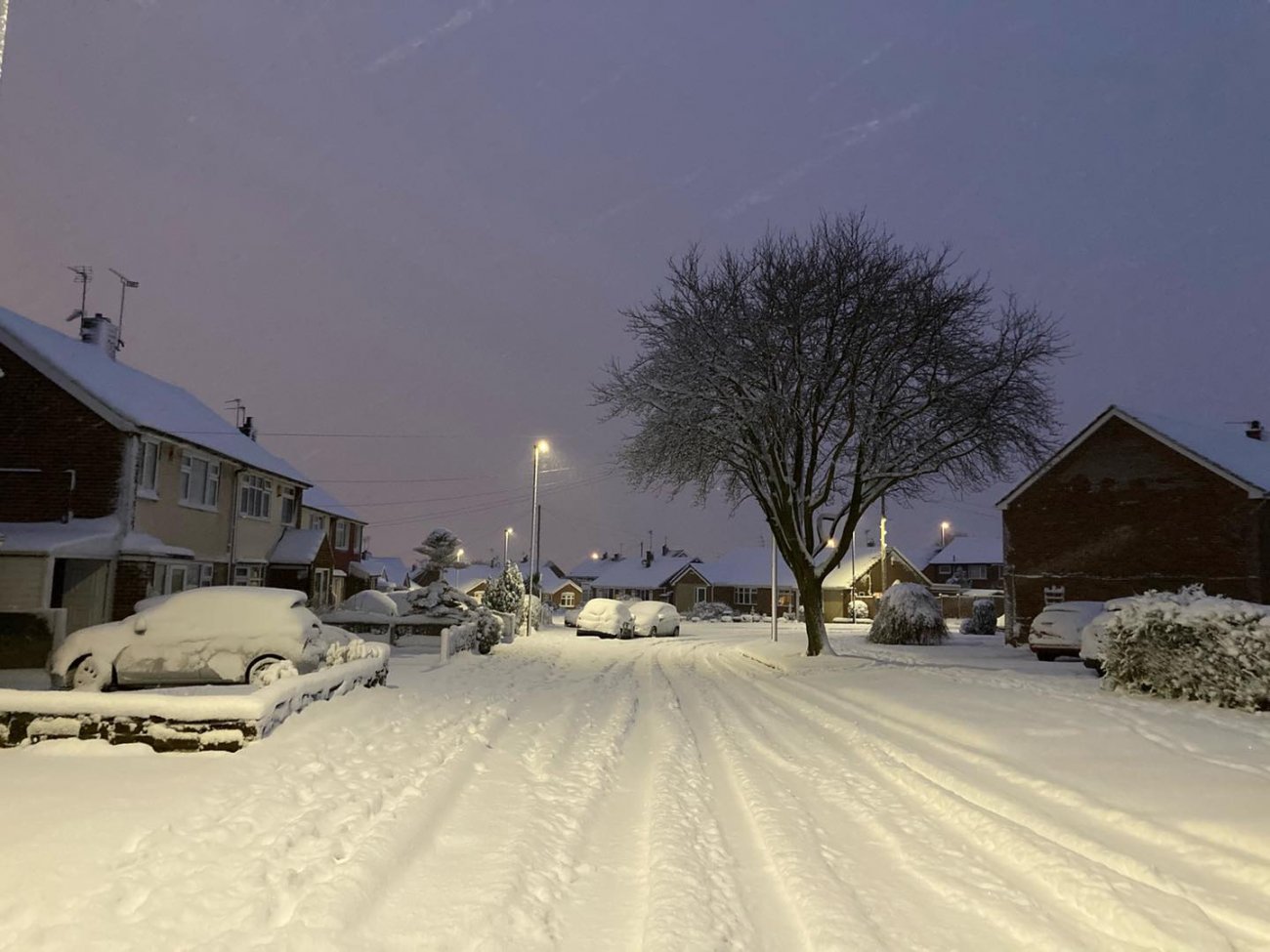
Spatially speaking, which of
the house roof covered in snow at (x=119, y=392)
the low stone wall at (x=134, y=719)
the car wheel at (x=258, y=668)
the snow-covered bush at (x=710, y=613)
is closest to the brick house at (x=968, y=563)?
the snow-covered bush at (x=710, y=613)

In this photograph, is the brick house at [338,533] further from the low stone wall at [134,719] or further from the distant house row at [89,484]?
the low stone wall at [134,719]

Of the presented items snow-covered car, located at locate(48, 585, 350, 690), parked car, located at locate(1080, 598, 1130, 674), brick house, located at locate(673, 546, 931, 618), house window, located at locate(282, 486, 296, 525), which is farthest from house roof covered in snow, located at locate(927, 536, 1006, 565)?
snow-covered car, located at locate(48, 585, 350, 690)

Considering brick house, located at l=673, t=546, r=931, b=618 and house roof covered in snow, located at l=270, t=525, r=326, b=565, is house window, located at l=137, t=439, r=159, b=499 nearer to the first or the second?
house roof covered in snow, located at l=270, t=525, r=326, b=565

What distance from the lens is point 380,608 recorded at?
3045 cm

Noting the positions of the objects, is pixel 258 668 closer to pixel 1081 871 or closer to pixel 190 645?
pixel 190 645

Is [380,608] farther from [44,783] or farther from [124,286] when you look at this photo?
[44,783]

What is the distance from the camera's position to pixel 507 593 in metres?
50.5

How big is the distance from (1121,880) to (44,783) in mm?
8188

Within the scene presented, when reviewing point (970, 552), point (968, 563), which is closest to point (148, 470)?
point (968, 563)

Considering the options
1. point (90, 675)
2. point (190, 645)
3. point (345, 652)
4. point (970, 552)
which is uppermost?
point (970, 552)

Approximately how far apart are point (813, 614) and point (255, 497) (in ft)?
64.1

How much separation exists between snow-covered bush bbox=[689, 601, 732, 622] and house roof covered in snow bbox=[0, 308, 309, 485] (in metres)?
47.7

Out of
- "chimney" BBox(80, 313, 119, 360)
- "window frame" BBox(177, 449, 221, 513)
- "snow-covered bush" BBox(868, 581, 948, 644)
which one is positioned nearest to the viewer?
"window frame" BBox(177, 449, 221, 513)

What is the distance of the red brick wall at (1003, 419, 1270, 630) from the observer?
28.4 metres
